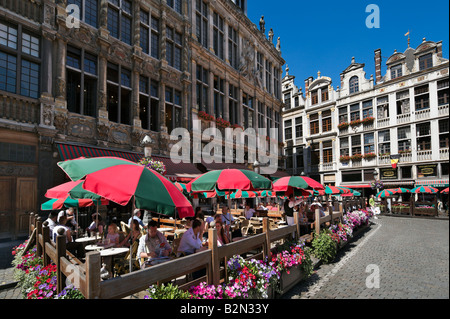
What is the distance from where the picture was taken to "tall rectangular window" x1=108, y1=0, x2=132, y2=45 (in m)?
15.0

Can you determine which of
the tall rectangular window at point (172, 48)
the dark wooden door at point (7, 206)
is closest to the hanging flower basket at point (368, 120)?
the tall rectangular window at point (172, 48)

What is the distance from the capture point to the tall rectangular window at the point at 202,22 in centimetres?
2139

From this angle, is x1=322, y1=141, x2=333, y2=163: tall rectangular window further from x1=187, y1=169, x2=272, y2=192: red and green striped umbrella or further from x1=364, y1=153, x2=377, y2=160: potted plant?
x1=187, y1=169, x2=272, y2=192: red and green striped umbrella

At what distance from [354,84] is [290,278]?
36288mm

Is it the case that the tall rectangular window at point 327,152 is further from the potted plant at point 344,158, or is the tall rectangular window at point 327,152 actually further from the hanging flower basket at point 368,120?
the hanging flower basket at point 368,120

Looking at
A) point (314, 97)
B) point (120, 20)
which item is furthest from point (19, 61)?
point (314, 97)

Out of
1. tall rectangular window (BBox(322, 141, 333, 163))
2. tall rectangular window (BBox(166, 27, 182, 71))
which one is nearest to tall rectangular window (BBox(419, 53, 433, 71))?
tall rectangular window (BBox(322, 141, 333, 163))

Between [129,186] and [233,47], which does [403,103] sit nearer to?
[233,47]

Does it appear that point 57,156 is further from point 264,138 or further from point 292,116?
point 292,116

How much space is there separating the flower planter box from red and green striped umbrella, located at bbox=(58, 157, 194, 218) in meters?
3.13

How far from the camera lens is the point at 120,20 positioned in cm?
1523

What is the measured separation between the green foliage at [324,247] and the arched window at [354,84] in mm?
32731

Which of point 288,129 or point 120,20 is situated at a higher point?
point 120,20

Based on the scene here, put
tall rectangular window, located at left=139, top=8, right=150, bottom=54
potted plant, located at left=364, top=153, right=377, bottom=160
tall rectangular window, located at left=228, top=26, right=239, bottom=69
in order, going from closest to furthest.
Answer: tall rectangular window, located at left=139, top=8, right=150, bottom=54 < tall rectangular window, located at left=228, top=26, right=239, bottom=69 < potted plant, located at left=364, top=153, right=377, bottom=160
